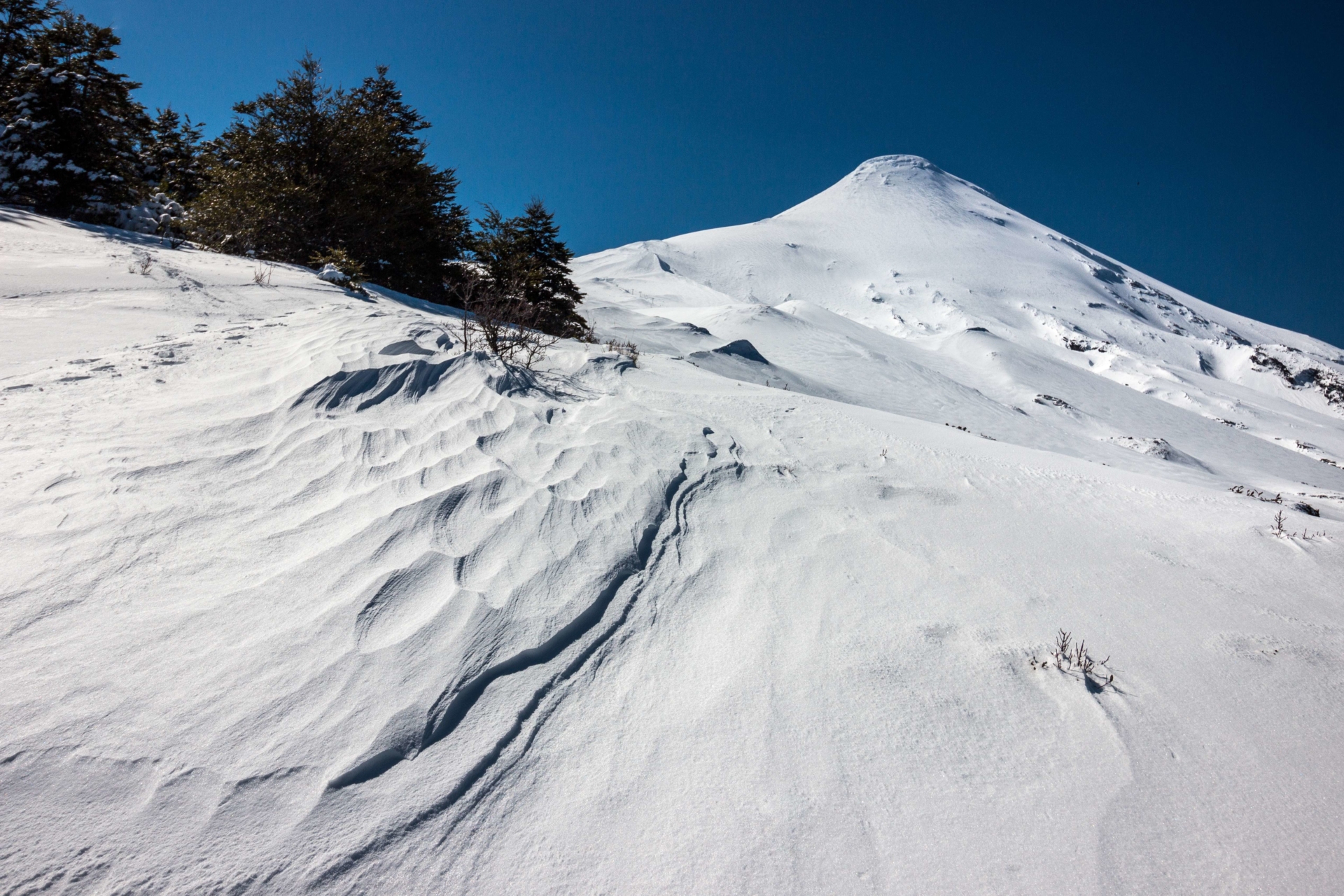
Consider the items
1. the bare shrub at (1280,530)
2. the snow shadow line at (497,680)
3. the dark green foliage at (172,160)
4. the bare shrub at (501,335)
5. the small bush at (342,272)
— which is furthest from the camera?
the dark green foliage at (172,160)

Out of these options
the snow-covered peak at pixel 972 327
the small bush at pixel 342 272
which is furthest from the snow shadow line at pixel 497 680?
the snow-covered peak at pixel 972 327

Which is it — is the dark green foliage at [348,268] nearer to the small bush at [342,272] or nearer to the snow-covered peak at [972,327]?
the small bush at [342,272]

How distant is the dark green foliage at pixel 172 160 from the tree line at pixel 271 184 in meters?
1.52

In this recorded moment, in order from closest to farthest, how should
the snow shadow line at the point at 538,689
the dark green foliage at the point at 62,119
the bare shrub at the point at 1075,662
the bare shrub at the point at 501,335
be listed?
1. the snow shadow line at the point at 538,689
2. the bare shrub at the point at 1075,662
3. the bare shrub at the point at 501,335
4. the dark green foliage at the point at 62,119

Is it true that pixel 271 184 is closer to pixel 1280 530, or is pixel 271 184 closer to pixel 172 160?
pixel 172 160

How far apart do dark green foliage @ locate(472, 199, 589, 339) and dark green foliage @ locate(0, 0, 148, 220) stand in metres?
5.15

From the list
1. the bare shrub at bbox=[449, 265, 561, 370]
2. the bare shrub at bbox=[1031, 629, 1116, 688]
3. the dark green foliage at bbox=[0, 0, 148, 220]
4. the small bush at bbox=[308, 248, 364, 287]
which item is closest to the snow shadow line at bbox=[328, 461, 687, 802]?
the bare shrub at bbox=[1031, 629, 1116, 688]

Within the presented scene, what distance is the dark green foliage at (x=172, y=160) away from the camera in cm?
1153

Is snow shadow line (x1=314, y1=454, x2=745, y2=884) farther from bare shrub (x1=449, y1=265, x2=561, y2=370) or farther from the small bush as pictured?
the small bush

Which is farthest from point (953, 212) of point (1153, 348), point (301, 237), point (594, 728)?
point (594, 728)

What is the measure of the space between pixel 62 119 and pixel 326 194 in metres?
3.43

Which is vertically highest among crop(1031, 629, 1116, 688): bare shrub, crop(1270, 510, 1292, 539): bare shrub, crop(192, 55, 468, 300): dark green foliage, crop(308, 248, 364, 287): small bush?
crop(192, 55, 468, 300): dark green foliage

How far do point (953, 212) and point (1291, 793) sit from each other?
82244mm

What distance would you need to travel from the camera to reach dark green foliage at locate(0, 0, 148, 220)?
7535 mm
